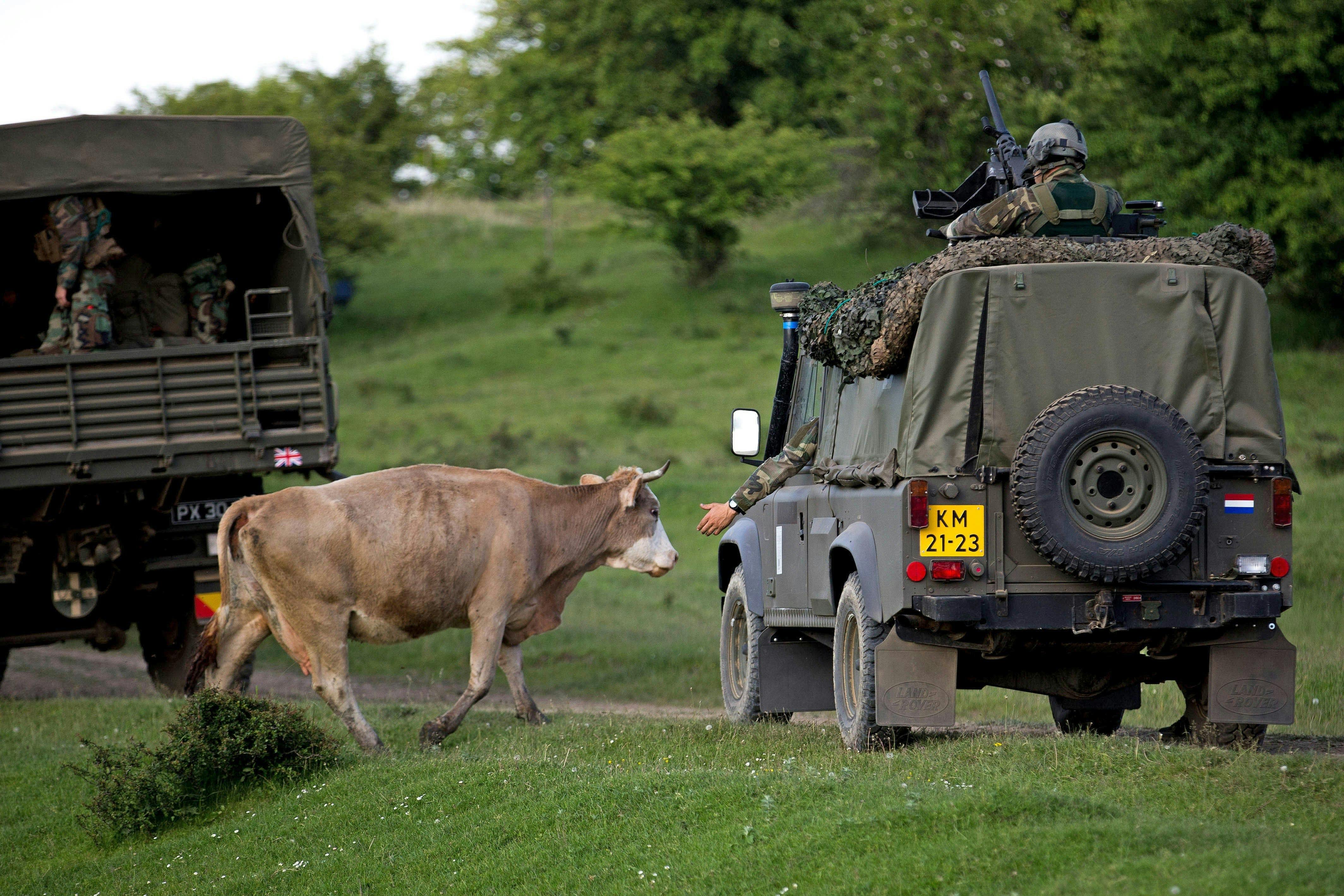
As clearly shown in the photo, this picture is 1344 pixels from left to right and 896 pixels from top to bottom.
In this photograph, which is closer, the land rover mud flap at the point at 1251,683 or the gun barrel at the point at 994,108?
the land rover mud flap at the point at 1251,683

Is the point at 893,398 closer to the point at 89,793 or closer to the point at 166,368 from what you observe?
the point at 89,793

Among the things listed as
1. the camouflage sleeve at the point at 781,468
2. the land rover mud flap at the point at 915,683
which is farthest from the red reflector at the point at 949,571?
the camouflage sleeve at the point at 781,468

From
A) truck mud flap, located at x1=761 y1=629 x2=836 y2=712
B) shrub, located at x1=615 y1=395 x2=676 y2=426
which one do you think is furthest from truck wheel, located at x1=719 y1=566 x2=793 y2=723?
shrub, located at x1=615 y1=395 x2=676 y2=426

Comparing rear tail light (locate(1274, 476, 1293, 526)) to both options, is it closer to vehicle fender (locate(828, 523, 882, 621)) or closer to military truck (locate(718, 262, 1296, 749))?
military truck (locate(718, 262, 1296, 749))

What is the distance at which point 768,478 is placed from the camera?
790cm

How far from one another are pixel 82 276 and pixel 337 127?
1439 inches

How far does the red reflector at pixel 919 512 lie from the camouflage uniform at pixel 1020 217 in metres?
1.69

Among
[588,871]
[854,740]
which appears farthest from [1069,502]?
[588,871]

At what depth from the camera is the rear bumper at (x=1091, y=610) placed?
6109 millimetres

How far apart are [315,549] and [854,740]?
3.36 metres

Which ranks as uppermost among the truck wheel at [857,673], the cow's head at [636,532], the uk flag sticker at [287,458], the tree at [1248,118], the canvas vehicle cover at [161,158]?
the tree at [1248,118]

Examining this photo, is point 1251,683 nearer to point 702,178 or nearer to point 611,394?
point 611,394

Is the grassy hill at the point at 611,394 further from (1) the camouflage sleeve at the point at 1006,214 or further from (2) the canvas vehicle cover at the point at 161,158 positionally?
(2) the canvas vehicle cover at the point at 161,158

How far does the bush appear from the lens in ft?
24.2
